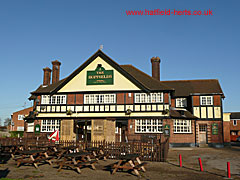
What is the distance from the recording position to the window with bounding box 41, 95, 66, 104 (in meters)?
27.0

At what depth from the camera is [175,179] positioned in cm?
966

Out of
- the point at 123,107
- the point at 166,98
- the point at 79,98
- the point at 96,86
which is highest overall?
the point at 96,86

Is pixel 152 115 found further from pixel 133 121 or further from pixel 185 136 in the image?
pixel 185 136

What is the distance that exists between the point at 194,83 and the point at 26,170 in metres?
25.6

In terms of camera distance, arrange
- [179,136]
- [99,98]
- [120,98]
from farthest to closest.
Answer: [99,98] → [120,98] → [179,136]

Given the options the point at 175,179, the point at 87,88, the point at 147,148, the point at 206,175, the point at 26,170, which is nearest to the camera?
the point at 175,179

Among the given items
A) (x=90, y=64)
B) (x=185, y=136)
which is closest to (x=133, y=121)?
(x=185, y=136)

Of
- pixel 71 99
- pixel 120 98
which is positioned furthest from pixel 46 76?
pixel 120 98

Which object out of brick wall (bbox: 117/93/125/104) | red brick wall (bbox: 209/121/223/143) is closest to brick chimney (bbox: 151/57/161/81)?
brick wall (bbox: 117/93/125/104)

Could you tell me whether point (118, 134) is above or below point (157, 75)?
below

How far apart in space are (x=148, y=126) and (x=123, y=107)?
10.6ft

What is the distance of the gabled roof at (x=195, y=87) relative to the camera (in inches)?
1151

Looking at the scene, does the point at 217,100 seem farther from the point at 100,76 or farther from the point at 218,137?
the point at 100,76

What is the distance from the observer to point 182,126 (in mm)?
26062
